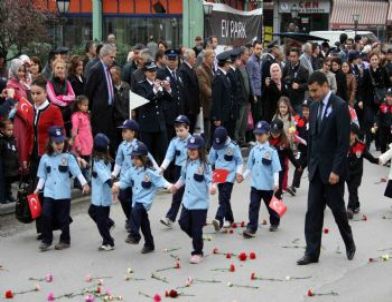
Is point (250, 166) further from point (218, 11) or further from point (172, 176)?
Answer: point (218, 11)

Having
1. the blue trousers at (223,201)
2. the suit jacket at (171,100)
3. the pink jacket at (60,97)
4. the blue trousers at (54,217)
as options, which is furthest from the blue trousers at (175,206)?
the suit jacket at (171,100)

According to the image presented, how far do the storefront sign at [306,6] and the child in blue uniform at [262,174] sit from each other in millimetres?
39724

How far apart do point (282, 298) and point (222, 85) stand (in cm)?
763

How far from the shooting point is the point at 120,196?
33.5ft

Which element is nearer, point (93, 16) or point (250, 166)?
point (250, 166)

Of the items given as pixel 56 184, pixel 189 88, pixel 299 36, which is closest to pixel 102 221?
pixel 56 184

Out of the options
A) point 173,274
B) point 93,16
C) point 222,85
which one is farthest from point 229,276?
point 93,16

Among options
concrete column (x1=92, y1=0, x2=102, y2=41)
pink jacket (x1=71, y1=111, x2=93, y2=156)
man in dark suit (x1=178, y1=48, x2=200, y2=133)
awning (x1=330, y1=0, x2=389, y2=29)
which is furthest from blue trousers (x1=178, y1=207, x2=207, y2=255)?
awning (x1=330, y1=0, x2=389, y2=29)

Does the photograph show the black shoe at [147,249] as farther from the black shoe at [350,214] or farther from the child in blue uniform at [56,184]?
the black shoe at [350,214]

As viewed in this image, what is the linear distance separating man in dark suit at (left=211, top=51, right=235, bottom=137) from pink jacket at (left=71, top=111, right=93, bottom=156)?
3.08 metres

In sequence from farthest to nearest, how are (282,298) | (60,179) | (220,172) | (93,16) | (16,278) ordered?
(93,16) → (220,172) → (60,179) → (16,278) → (282,298)

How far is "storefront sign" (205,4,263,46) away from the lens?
885 inches

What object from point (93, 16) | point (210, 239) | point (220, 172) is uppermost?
point (93, 16)

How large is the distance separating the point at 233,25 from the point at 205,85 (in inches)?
364
